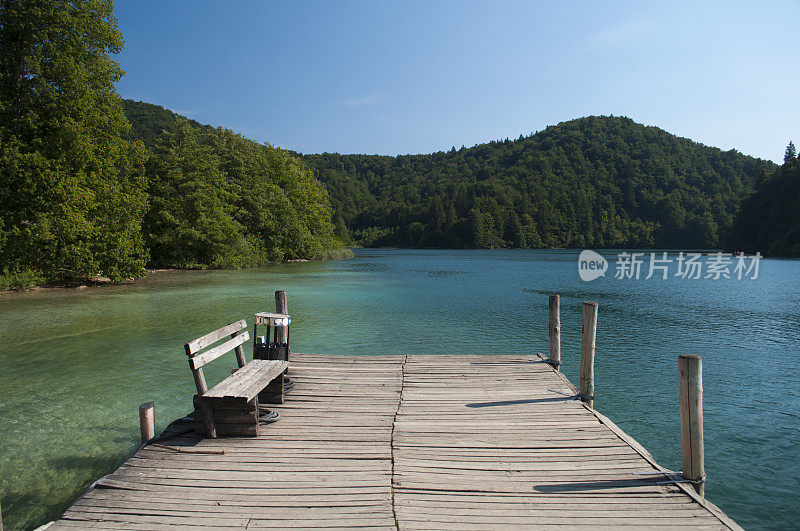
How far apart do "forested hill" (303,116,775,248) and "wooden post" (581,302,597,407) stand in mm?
125672

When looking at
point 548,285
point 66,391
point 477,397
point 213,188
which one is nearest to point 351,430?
point 477,397

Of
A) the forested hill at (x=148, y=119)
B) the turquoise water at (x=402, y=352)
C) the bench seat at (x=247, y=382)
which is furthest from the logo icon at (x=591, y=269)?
the forested hill at (x=148, y=119)

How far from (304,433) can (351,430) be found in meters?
0.56

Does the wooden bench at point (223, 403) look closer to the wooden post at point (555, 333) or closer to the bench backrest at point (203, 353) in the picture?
the bench backrest at point (203, 353)

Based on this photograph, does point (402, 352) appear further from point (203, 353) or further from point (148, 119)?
point (148, 119)

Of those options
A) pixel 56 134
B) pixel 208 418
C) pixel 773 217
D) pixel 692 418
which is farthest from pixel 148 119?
pixel 773 217

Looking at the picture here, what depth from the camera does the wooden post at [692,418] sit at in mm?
4469

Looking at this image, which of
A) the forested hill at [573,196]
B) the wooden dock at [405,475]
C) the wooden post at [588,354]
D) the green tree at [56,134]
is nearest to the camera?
the wooden dock at [405,475]

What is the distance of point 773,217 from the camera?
8006 centimetres

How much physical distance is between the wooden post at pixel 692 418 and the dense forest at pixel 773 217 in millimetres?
90062

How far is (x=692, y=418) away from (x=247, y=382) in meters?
4.89

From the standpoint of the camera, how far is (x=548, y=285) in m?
34.1

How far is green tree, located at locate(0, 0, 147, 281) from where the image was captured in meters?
22.8

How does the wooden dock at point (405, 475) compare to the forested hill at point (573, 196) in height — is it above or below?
below
